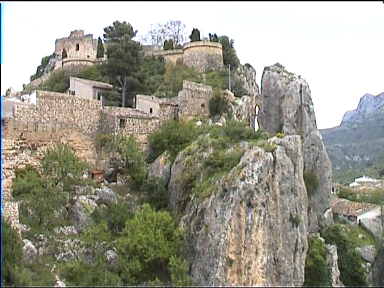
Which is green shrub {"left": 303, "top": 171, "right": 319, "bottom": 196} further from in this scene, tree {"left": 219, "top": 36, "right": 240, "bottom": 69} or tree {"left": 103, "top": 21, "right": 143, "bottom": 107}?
tree {"left": 219, "top": 36, "right": 240, "bottom": 69}

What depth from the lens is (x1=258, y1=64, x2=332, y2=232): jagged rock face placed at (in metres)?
37.6

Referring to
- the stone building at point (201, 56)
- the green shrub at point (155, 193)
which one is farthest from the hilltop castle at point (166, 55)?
the green shrub at point (155, 193)

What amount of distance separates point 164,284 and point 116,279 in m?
1.97

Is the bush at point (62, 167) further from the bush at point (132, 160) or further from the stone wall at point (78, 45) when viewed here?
the stone wall at point (78, 45)

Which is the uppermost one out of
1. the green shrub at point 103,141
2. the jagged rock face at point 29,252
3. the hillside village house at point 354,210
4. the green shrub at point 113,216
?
the green shrub at point 103,141

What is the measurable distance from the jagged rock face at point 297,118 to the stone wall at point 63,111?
11830 millimetres

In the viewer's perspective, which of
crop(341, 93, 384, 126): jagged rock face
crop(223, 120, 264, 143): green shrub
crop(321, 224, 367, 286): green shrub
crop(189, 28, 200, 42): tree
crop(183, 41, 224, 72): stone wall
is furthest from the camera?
crop(341, 93, 384, 126): jagged rock face

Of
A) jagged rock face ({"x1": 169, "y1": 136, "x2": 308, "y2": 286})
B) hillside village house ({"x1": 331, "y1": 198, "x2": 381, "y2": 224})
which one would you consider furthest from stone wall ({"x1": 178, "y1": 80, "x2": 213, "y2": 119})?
hillside village house ({"x1": 331, "y1": 198, "x2": 381, "y2": 224})

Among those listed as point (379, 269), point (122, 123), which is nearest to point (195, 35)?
point (122, 123)

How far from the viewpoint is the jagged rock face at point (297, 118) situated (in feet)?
123

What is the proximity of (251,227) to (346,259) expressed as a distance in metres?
11.5

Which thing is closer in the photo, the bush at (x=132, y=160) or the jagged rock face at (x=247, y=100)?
the bush at (x=132, y=160)

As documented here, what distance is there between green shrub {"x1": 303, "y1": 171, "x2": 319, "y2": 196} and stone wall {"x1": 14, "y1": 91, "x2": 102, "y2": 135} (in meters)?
12.7

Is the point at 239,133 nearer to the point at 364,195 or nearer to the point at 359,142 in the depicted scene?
the point at 364,195
